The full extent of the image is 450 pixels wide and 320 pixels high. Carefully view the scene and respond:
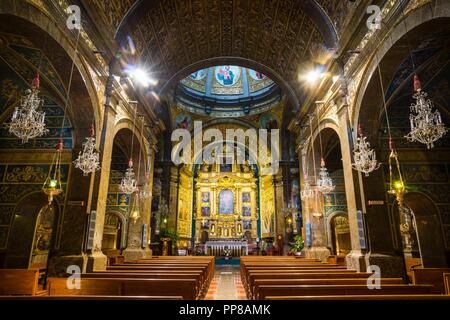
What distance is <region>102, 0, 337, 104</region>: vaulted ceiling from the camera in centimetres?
855

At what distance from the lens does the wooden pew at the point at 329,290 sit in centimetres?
296

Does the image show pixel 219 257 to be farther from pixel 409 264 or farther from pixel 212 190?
pixel 409 264

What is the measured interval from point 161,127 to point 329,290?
12741mm

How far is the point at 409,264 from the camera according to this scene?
8.77 metres

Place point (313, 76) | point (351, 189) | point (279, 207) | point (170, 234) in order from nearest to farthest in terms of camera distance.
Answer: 1. point (351, 189)
2. point (313, 76)
3. point (170, 234)
4. point (279, 207)

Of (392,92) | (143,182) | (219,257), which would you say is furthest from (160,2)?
(219,257)

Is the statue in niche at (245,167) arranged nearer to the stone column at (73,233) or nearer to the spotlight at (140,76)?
the spotlight at (140,76)

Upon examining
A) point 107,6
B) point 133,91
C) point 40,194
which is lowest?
point 40,194

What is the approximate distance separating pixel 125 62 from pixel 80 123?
9.07ft

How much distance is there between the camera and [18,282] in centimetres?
509

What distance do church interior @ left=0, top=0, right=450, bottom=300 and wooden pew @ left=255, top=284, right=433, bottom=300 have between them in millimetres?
15

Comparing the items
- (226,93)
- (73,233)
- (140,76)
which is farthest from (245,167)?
(73,233)

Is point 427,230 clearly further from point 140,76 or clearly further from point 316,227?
point 140,76

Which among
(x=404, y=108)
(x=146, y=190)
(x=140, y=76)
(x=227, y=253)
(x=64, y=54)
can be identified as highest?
(x=140, y=76)
